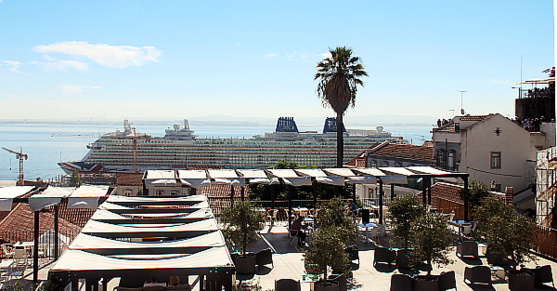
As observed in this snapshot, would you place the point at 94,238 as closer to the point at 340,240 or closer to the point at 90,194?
the point at 340,240

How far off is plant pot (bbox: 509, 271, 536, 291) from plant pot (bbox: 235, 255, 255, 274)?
5179mm

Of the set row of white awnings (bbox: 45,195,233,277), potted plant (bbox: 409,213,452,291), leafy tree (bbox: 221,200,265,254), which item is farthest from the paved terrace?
row of white awnings (bbox: 45,195,233,277)

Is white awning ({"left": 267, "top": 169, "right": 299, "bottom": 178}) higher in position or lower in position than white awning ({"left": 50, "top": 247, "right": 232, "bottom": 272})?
higher

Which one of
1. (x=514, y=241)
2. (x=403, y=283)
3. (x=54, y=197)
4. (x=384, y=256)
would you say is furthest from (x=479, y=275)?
(x=54, y=197)

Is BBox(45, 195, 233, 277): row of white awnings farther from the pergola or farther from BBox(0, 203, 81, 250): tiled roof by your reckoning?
BBox(0, 203, 81, 250): tiled roof

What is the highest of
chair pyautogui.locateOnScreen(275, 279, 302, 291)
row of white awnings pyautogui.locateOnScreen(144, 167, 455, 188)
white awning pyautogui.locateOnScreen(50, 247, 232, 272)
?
row of white awnings pyautogui.locateOnScreen(144, 167, 455, 188)

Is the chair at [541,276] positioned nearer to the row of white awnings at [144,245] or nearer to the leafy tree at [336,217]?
the leafy tree at [336,217]

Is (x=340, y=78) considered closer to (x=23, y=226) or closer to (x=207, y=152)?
(x=23, y=226)

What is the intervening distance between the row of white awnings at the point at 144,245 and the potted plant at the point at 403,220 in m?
4.78

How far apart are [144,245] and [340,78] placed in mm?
23995

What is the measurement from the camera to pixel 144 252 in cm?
711

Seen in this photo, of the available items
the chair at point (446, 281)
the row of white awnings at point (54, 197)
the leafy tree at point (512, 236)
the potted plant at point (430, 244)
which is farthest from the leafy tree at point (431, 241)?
the row of white awnings at point (54, 197)

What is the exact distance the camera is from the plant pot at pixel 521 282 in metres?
10.6

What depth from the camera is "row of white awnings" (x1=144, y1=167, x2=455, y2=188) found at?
15.8 metres
